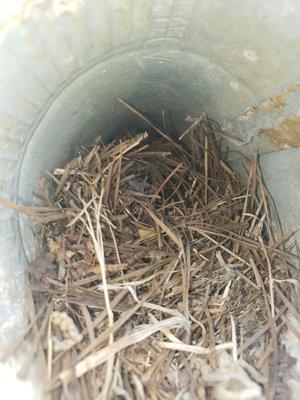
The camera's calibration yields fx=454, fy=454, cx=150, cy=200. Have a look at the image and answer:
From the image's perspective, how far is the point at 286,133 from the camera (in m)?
1.11

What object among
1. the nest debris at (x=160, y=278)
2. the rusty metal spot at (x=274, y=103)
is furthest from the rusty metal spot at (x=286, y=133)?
the nest debris at (x=160, y=278)

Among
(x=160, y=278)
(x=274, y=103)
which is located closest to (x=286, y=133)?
(x=274, y=103)

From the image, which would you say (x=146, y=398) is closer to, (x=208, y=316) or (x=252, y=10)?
(x=208, y=316)

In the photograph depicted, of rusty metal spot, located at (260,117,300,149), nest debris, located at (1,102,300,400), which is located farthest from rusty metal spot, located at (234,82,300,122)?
nest debris, located at (1,102,300,400)

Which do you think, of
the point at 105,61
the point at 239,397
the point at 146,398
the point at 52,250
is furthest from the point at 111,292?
the point at 105,61

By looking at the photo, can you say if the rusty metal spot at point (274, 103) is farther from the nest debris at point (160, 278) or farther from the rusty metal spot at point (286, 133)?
the nest debris at point (160, 278)

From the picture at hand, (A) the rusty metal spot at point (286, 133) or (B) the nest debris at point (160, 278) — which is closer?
(B) the nest debris at point (160, 278)

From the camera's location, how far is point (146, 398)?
3.08 feet

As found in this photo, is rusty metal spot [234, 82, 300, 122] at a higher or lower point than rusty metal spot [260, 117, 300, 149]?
higher

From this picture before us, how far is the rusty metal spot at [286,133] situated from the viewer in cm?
107

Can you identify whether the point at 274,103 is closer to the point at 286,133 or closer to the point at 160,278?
the point at 286,133

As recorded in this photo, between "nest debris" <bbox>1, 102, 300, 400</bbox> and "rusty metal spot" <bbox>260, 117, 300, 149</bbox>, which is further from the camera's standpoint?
"rusty metal spot" <bbox>260, 117, 300, 149</bbox>

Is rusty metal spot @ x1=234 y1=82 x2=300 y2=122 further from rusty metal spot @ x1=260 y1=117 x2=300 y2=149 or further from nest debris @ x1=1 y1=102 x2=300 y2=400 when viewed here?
nest debris @ x1=1 y1=102 x2=300 y2=400

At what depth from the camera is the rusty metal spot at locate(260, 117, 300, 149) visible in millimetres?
1071
